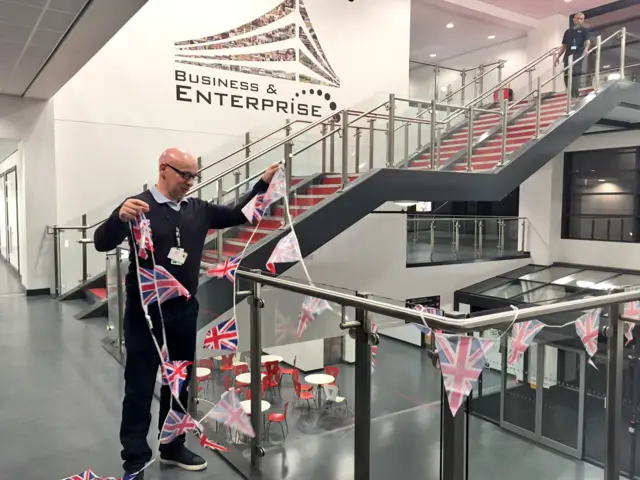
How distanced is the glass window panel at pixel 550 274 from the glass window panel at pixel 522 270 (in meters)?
0.16

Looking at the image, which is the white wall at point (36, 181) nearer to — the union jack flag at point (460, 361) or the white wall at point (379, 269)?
the white wall at point (379, 269)

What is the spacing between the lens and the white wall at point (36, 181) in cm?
793

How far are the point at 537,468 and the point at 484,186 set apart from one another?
4706mm

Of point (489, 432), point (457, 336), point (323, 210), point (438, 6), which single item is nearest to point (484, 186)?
point (323, 210)

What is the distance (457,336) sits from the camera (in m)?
1.66

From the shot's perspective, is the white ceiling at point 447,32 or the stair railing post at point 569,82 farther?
the white ceiling at point 447,32

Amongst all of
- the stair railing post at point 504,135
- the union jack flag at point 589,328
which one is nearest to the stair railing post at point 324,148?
the stair railing post at point 504,135

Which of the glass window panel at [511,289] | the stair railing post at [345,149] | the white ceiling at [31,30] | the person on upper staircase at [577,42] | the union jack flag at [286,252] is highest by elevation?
the person on upper staircase at [577,42]

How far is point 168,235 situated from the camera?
8.26ft

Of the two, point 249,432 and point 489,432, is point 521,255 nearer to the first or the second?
point 489,432

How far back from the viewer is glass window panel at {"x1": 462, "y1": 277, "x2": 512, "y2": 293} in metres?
11.9

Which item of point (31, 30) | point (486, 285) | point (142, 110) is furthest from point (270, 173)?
point (486, 285)

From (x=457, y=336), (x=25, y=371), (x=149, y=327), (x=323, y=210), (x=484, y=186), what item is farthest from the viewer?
(x=484, y=186)

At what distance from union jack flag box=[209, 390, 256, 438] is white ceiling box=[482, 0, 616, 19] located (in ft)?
43.5
